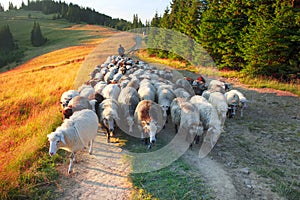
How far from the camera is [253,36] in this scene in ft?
53.2

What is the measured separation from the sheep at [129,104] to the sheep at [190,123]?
2012 mm

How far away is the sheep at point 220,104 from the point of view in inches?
370

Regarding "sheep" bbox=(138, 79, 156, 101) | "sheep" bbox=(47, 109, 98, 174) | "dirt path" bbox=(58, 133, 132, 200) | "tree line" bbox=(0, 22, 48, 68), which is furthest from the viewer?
"tree line" bbox=(0, 22, 48, 68)

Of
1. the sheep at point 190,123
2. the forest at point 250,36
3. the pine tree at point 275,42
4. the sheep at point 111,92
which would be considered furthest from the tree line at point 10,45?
the sheep at point 190,123

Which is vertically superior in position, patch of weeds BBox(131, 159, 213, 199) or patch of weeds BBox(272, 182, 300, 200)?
patch of weeds BBox(272, 182, 300, 200)

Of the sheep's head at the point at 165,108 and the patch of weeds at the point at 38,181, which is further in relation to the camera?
the sheep's head at the point at 165,108

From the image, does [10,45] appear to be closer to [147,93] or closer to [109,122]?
[147,93]

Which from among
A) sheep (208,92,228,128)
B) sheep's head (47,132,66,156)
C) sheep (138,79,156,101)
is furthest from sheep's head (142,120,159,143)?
sheep (208,92,228,128)

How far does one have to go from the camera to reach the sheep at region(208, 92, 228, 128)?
940cm

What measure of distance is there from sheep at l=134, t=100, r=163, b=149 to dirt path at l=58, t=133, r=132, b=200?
1.13 m

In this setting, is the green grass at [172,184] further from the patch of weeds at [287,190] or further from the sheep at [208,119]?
the patch of weeds at [287,190]

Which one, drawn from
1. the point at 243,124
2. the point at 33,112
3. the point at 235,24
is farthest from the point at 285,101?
the point at 33,112

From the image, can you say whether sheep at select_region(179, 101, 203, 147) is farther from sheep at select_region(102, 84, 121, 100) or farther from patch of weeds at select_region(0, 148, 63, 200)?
patch of weeds at select_region(0, 148, 63, 200)

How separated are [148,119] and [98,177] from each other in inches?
102
